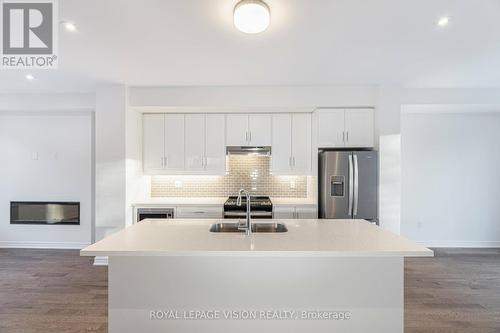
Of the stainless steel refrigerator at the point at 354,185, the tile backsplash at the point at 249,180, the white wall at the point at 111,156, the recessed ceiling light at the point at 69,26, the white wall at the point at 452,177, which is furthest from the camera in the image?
the white wall at the point at 452,177

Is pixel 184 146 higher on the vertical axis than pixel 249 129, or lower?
lower

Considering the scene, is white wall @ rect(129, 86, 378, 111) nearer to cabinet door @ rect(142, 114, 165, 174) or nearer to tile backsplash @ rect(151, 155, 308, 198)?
cabinet door @ rect(142, 114, 165, 174)

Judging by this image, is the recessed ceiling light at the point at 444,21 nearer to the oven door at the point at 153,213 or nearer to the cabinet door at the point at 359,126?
the cabinet door at the point at 359,126

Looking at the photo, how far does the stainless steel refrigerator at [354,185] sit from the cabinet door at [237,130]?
4.50 feet

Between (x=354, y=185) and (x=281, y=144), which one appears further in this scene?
(x=281, y=144)

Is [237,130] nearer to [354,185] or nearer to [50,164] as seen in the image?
[354,185]

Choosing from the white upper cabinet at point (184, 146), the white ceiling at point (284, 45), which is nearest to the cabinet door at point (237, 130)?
the white upper cabinet at point (184, 146)

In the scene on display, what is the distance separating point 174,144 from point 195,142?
0.34 m

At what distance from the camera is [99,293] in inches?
128

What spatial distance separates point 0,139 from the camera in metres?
4.92

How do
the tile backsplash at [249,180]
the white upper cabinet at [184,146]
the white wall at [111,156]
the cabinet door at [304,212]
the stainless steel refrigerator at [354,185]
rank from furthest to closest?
the tile backsplash at [249,180]
the white upper cabinet at [184,146]
the cabinet door at [304,212]
the white wall at [111,156]
the stainless steel refrigerator at [354,185]

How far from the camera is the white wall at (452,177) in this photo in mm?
4953

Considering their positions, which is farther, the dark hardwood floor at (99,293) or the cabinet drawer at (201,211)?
the cabinet drawer at (201,211)

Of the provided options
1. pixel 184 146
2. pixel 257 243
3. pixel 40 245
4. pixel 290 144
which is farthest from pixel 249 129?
pixel 40 245
